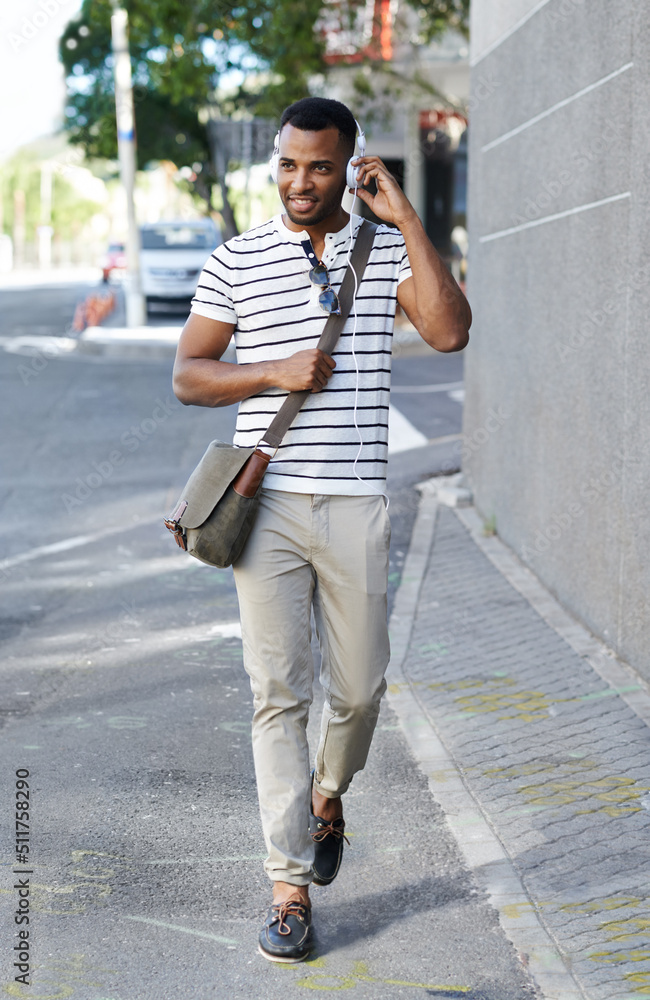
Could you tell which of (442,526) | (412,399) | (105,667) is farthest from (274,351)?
(412,399)

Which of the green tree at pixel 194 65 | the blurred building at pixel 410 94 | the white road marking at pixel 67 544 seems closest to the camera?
the white road marking at pixel 67 544

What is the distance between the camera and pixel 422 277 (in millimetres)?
3307

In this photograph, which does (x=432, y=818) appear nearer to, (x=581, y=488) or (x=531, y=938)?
(x=531, y=938)

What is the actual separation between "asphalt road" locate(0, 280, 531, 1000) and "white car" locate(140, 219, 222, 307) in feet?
64.8

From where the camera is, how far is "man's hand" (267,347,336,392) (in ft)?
10.5

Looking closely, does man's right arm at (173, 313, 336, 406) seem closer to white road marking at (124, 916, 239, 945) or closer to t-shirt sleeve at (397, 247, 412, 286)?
t-shirt sleeve at (397, 247, 412, 286)

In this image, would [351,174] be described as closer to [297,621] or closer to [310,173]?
[310,173]

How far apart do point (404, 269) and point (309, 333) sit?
1.04 ft

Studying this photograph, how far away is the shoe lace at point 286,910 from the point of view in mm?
3297

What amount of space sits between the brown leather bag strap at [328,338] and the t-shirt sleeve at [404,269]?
10 cm

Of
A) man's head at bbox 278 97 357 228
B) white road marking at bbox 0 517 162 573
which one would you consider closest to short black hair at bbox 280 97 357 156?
man's head at bbox 278 97 357 228

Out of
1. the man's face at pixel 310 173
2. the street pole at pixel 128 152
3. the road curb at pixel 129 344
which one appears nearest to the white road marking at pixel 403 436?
the road curb at pixel 129 344

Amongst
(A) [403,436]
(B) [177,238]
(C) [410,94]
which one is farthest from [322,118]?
(B) [177,238]

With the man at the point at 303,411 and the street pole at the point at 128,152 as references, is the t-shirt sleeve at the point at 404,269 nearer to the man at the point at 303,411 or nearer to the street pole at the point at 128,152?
the man at the point at 303,411
